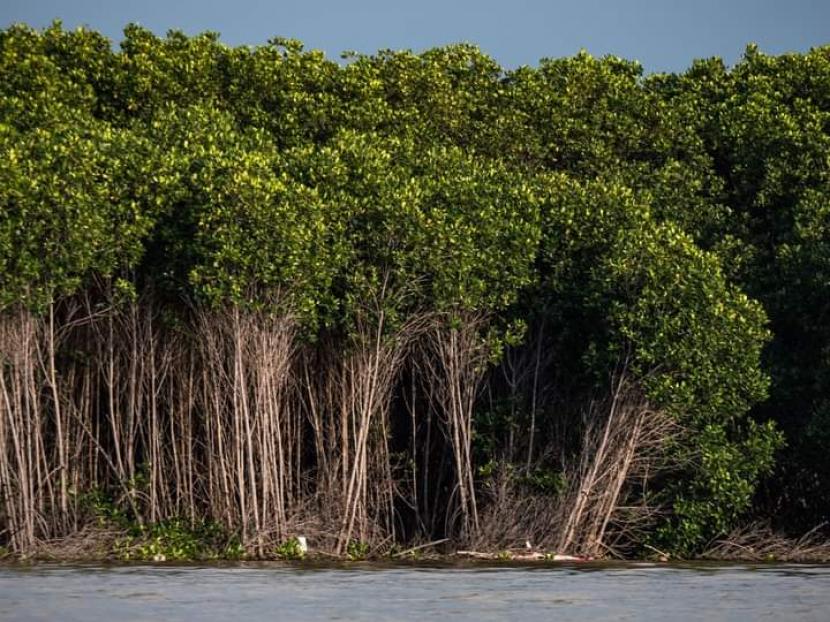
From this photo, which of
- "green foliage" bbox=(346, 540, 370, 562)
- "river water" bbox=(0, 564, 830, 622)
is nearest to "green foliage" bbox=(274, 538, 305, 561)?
"green foliage" bbox=(346, 540, 370, 562)

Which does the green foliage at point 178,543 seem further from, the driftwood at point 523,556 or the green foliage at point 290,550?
the driftwood at point 523,556

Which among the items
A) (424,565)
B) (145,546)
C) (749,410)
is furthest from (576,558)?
(145,546)

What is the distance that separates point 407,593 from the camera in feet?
47.8

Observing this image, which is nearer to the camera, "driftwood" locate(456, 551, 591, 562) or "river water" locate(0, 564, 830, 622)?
"river water" locate(0, 564, 830, 622)

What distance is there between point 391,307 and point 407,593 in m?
6.57

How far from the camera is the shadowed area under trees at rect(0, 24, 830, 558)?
19.8 m

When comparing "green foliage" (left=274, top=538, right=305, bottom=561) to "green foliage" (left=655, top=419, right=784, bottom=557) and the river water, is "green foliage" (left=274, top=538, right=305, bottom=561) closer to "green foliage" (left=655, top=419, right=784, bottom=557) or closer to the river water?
the river water

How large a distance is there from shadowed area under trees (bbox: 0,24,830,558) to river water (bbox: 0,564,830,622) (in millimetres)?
2596

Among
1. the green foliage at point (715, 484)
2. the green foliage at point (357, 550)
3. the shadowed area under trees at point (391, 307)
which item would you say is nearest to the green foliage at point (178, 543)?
the shadowed area under trees at point (391, 307)

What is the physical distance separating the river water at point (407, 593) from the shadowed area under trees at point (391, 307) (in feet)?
8.52

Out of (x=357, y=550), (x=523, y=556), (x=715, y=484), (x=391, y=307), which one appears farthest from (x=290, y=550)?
(x=715, y=484)

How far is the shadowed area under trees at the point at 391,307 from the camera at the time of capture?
19750 mm

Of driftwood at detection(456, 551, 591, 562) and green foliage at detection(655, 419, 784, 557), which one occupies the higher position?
green foliage at detection(655, 419, 784, 557)

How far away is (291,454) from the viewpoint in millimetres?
21891
